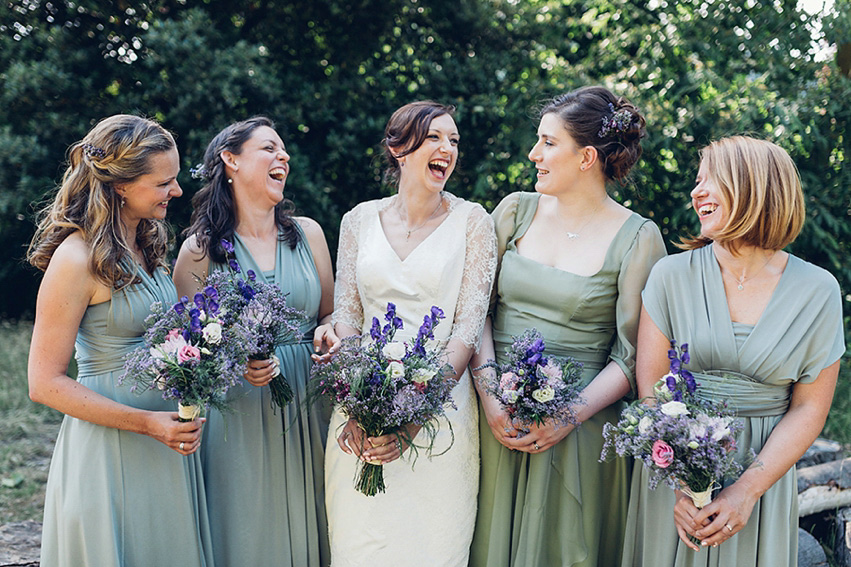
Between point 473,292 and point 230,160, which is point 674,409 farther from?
point 230,160

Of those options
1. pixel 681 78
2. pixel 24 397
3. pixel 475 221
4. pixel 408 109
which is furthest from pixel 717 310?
pixel 24 397

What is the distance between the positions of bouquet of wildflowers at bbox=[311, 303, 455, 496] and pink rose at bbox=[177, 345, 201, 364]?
1.97ft

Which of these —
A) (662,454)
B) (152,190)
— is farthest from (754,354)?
(152,190)

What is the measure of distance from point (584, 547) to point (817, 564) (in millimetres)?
1999

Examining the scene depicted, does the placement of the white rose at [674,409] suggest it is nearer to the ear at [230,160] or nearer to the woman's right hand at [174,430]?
the woman's right hand at [174,430]

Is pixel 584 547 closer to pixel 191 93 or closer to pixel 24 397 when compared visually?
pixel 191 93

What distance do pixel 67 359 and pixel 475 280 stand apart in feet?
6.48

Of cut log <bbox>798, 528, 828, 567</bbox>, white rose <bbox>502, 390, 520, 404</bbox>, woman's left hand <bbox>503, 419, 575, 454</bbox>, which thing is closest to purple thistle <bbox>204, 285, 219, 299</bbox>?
white rose <bbox>502, 390, 520, 404</bbox>

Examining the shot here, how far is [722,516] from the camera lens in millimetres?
3021

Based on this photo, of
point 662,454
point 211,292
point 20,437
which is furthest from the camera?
point 20,437

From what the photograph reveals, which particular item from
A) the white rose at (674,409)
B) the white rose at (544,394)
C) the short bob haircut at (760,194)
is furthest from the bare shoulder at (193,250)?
the short bob haircut at (760,194)

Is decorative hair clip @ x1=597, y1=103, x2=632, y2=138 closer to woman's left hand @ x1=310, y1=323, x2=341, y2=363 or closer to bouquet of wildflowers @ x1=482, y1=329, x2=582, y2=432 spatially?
bouquet of wildflowers @ x1=482, y1=329, x2=582, y2=432

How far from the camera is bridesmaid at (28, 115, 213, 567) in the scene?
3.21 meters

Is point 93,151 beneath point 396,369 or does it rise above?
above
